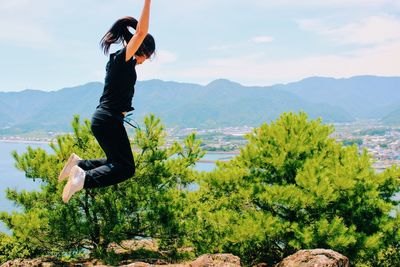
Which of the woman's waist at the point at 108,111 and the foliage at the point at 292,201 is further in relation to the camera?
the foliage at the point at 292,201

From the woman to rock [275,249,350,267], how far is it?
96.3 inches

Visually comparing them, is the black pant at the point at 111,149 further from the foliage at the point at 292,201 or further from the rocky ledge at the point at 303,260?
the foliage at the point at 292,201

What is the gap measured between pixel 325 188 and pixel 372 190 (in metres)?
1.53

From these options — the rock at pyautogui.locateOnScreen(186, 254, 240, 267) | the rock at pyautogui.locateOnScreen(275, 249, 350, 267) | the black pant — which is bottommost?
the rock at pyautogui.locateOnScreen(186, 254, 240, 267)

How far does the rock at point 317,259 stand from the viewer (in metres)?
4.69

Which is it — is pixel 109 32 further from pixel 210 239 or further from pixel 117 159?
pixel 210 239

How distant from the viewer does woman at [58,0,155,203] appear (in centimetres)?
350

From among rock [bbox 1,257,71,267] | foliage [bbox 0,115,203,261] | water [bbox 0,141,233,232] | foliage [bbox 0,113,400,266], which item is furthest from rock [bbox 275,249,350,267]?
water [bbox 0,141,233,232]

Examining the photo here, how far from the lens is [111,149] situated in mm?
3600

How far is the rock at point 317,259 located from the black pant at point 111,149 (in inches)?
96.0

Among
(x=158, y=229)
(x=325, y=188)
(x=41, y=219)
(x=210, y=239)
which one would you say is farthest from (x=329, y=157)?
(x=41, y=219)

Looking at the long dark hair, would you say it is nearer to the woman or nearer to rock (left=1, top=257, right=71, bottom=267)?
the woman

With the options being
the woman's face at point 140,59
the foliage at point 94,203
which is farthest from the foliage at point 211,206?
the woman's face at point 140,59

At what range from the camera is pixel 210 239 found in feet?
27.9
